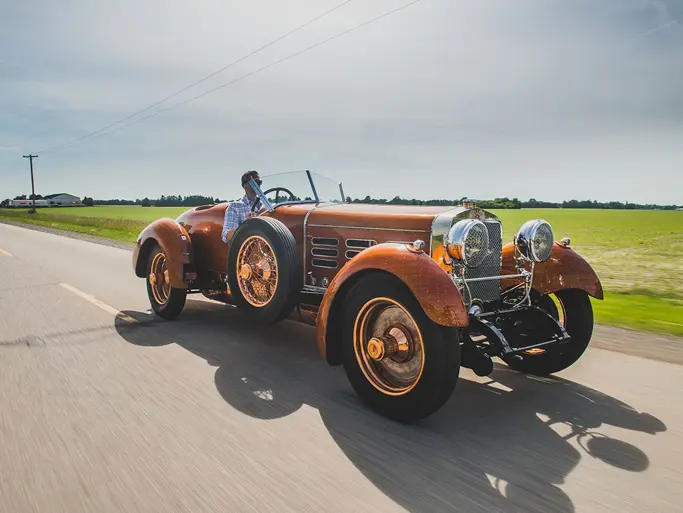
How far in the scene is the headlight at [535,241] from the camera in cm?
414

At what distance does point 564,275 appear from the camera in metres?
4.35

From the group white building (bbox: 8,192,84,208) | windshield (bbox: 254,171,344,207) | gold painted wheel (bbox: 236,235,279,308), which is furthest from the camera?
white building (bbox: 8,192,84,208)

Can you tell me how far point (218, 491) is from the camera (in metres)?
2.53

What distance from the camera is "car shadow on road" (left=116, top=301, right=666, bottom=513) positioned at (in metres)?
2.57

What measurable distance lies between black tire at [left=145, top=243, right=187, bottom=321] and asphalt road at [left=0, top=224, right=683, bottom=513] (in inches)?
38.1

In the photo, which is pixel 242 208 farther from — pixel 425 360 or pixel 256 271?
pixel 425 360

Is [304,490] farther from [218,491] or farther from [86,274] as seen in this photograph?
[86,274]

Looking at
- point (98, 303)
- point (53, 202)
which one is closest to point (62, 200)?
point (53, 202)

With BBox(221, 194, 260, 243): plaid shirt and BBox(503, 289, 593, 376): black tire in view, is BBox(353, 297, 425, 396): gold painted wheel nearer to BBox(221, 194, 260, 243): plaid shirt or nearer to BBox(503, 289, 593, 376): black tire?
BBox(503, 289, 593, 376): black tire

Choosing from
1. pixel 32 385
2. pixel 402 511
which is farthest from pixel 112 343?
pixel 402 511

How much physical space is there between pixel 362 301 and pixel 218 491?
61.9 inches

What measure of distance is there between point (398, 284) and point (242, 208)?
295 centimetres

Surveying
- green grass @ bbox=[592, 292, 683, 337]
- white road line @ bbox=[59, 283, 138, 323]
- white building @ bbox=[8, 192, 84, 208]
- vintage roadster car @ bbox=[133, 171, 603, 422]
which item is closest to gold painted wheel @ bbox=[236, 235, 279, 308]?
vintage roadster car @ bbox=[133, 171, 603, 422]

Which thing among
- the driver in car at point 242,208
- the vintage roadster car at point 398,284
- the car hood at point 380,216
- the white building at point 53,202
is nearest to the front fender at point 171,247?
the vintage roadster car at point 398,284
